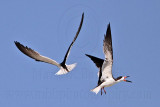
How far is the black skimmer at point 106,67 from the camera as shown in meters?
20.9

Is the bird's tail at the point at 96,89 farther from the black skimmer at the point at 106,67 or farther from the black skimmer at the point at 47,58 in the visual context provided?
the black skimmer at the point at 47,58

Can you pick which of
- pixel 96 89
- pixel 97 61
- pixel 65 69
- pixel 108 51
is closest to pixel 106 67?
pixel 97 61

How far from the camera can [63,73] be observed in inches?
906

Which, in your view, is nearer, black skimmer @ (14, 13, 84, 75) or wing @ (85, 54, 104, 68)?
wing @ (85, 54, 104, 68)

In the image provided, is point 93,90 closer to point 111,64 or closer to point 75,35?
point 111,64

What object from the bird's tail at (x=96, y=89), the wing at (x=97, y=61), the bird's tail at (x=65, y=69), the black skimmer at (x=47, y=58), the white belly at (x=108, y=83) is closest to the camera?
the bird's tail at (x=96, y=89)

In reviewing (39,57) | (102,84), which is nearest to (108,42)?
(102,84)

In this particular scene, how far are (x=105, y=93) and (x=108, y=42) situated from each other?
2.44m

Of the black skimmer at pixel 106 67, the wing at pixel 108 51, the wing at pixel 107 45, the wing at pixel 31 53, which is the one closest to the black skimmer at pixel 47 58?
the wing at pixel 31 53

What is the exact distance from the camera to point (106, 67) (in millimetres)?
21672

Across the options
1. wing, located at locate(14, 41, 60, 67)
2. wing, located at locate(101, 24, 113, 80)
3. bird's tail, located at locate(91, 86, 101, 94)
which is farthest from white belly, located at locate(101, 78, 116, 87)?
wing, located at locate(14, 41, 60, 67)

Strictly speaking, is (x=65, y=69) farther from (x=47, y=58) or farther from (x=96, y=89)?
(x=96, y=89)

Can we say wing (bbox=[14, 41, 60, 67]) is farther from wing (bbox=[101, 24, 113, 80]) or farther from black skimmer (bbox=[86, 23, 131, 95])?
wing (bbox=[101, 24, 113, 80])

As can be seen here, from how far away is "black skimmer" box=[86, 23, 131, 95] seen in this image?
20891 millimetres
